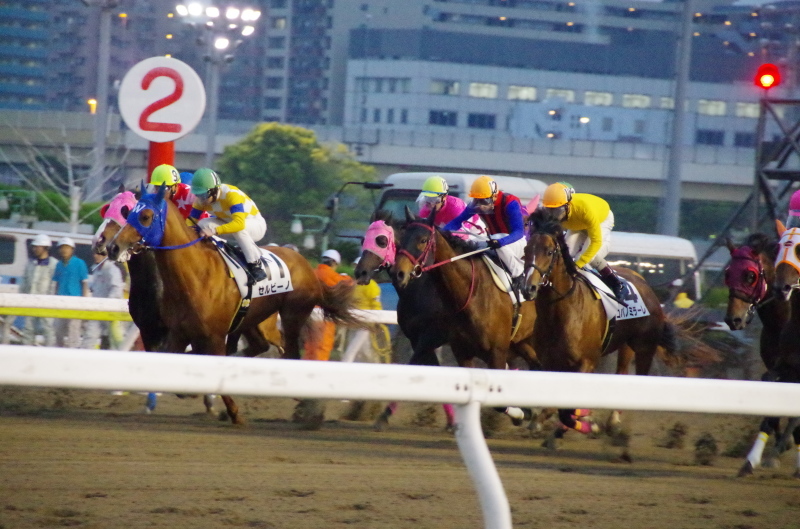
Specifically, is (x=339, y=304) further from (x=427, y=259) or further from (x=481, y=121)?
(x=481, y=121)

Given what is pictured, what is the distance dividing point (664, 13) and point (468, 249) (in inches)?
3433

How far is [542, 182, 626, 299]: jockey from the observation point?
22.0ft

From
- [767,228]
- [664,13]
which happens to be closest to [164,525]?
[767,228]

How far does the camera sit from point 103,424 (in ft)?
21.4

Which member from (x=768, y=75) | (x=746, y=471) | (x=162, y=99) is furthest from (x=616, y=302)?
(x=768, y=75)

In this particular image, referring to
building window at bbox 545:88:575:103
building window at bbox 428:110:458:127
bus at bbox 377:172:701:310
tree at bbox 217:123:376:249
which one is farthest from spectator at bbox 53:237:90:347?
building window at bbox 545:88:575:103

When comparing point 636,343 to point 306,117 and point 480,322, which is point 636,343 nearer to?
point 480,322

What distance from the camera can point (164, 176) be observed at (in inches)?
272

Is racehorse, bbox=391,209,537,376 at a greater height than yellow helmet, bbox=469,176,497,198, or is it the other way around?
yellow helmet, bbox=469,176,497,198

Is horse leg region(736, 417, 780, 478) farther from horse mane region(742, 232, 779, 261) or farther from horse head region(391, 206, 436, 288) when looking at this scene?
horse head region(391, 206, 436, 288)

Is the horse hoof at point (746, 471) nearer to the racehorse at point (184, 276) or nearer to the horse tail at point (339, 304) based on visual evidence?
the racehorse at point (184, 276)

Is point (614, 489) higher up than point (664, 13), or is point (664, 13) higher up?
point (664, 13)

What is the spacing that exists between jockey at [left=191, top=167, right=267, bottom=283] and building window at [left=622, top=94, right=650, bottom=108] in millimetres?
69197

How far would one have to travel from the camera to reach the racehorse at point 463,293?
22.2ft
